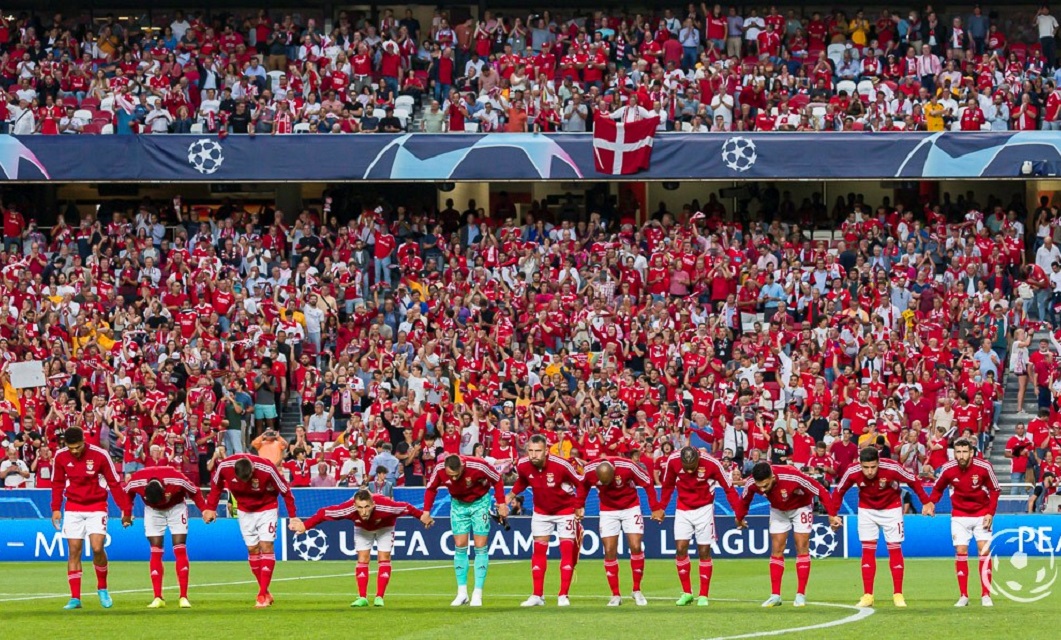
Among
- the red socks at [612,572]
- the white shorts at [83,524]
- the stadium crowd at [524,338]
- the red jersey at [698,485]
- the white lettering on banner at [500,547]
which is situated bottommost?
the white lettering on banner at [500,547]

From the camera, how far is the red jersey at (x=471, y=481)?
61.5 ft

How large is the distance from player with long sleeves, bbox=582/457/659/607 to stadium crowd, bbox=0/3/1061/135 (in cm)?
1766

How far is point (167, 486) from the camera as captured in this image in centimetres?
1872

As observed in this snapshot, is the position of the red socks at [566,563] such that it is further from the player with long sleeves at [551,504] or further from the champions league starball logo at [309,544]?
the champions league starball logo at [309,544]

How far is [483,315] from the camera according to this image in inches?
1294

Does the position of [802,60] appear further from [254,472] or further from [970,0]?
[254,472]

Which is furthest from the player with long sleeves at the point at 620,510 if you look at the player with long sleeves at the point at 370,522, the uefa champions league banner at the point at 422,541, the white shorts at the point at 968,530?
the uefa champions league banner at the point at 422,541

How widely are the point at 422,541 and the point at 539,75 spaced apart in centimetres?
1281

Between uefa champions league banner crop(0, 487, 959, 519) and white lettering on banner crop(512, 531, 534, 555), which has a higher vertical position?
uefa champions league banner crop(0, 487, 959, 519)

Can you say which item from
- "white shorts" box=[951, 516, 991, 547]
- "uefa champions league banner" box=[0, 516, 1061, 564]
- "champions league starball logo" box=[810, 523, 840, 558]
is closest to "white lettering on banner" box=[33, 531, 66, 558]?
"uefa champions league banner" box=[0, 516, 1061, 564]

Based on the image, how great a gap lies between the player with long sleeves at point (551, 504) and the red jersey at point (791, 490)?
1.92 meters

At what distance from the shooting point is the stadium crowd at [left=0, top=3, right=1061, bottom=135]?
36.4m

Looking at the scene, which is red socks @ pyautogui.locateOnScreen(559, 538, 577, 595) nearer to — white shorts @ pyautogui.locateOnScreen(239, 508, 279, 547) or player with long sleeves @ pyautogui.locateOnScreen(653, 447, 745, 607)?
player with long sleeves @ pyautogui.locateOnScreen(653, 447, 745, 607)

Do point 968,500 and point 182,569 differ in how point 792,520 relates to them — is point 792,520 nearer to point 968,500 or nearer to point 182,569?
point 968,500
